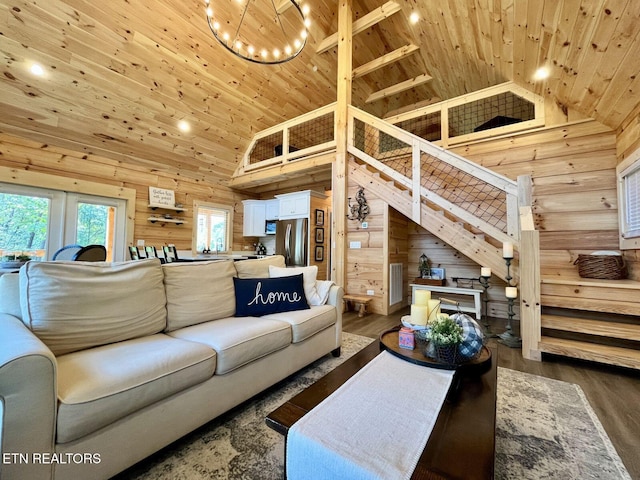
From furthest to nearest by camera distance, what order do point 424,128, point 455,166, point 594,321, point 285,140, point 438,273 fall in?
point 424,128 → point 285,140 → point 438,273 → point 455,166 → point 594,321

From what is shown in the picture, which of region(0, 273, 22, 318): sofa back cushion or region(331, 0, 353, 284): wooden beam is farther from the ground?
region(331, 0, 353, 284): wooden beam

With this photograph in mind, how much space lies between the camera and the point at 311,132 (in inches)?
246

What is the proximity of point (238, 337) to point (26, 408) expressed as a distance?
887 mm

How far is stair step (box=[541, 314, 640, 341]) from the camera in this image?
2.19m

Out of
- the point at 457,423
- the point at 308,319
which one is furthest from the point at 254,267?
the point at 457,423

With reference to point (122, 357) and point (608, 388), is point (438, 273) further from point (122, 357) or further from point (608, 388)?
point (122, 357)

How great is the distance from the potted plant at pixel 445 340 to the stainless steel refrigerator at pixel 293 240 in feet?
13.0

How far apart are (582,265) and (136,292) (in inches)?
173

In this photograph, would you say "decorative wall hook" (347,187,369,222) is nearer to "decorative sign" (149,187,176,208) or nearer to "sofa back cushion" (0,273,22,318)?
"decorative sign" (149,187,176,208)

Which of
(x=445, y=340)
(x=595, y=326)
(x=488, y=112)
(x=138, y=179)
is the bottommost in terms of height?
(x=595, y=326)

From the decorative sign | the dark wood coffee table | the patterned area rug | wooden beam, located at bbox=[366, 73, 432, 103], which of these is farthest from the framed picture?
the decorative sign

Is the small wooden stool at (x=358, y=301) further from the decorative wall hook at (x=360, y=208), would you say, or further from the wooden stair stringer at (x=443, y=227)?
the wooden stair stringer at (x=443, y=227)

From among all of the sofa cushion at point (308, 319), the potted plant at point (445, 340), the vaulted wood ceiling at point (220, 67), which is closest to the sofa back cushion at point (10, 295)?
the sofa cushion at point (308, 319)

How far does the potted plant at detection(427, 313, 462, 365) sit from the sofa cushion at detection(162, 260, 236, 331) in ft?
5.00
